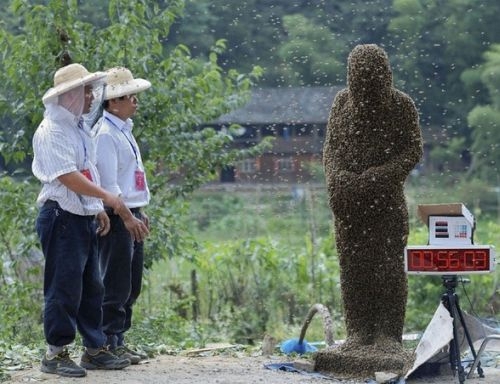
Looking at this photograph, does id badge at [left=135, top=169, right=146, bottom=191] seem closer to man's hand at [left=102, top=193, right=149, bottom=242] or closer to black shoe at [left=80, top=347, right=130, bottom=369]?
man's hand at [left=102, top=193, right=149, bottom=242]

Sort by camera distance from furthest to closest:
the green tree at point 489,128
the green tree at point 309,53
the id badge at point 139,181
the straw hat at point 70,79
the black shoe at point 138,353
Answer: the green tree at point 489,128, the green tree at point 309,53, the black shoe at point 138,353, the id badge at point 139,181, the straw hat at point 70,79

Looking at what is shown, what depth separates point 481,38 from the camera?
2766 cm

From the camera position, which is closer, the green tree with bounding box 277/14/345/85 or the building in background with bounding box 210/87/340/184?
the green tree with bounding box 277/14/345/85

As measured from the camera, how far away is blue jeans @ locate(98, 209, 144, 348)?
8.94 meters

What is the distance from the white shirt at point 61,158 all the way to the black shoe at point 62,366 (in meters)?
1.01

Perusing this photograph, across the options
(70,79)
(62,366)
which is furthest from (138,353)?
(70,79)

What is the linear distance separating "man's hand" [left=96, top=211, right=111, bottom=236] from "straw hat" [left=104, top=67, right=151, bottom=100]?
999mm

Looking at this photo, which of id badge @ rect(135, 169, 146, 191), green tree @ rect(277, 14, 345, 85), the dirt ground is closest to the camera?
the dirt ground

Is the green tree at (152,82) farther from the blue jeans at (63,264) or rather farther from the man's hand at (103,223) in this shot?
the blue jeans at (63,264)

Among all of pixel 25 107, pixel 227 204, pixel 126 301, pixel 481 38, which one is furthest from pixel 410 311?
pixel 481 38

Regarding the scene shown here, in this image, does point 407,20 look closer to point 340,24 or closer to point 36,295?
point 340,24

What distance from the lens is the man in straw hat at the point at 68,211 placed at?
8336mm

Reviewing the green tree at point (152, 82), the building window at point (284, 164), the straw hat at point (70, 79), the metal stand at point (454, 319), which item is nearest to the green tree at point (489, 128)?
the building window at point (284, 164)

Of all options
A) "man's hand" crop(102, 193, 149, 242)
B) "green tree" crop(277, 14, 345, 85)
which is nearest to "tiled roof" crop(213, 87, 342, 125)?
"green tree" crop(277, 14, 345, 85)
